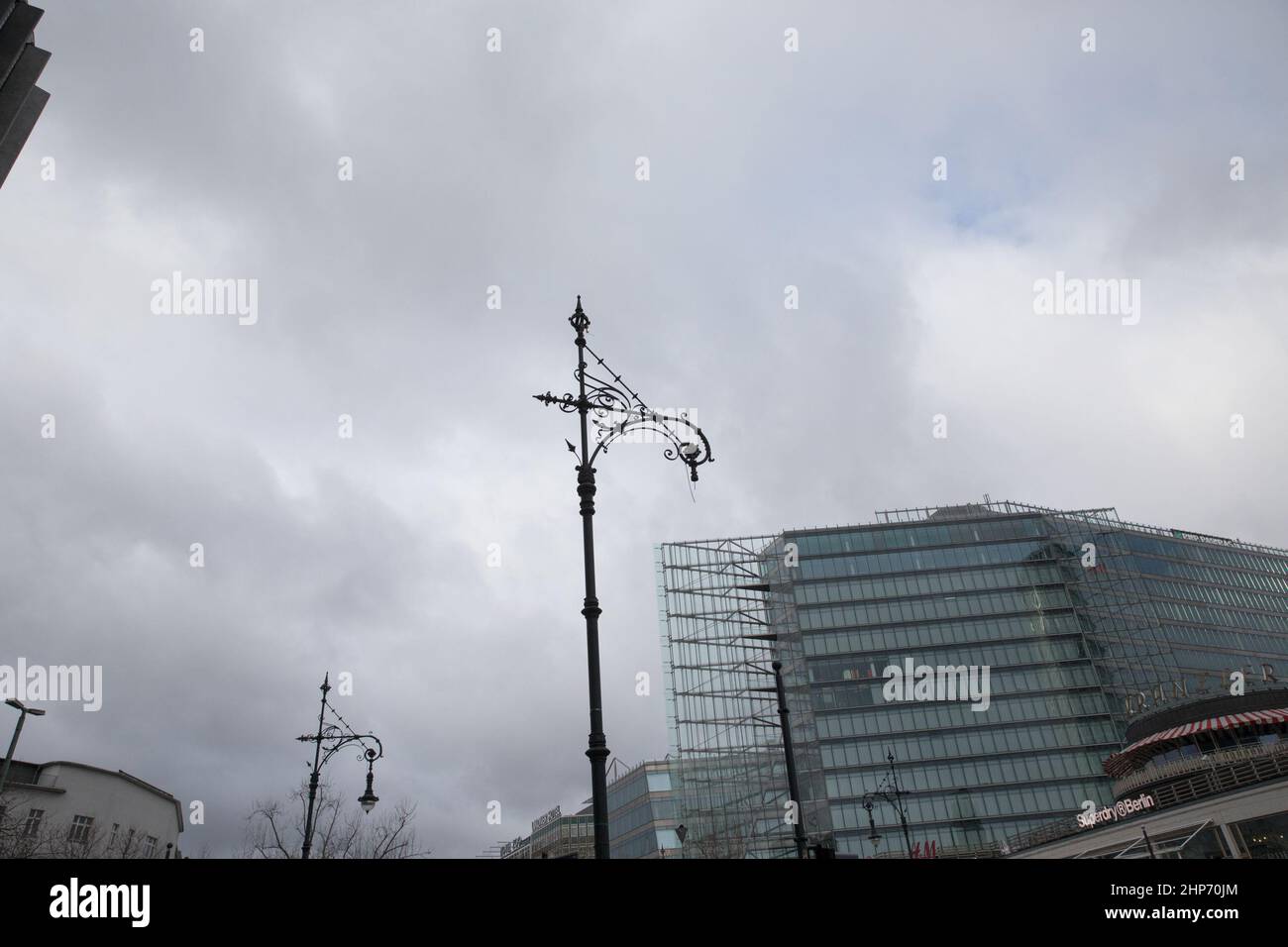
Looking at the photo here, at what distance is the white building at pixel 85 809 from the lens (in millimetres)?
63312

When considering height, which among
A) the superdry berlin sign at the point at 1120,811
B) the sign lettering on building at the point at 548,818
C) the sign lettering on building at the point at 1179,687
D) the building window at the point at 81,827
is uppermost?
the sign lettering on building at the point at 1179,687

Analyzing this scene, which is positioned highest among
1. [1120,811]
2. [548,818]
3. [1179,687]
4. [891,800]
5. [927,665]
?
[927,665]

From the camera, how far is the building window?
2618 inches

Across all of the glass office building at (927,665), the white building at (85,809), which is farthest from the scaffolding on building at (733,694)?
the white building at (85,809)

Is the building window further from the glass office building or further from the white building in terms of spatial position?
the glass office building

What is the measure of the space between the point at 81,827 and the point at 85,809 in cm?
169

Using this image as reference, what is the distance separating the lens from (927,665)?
297 ft

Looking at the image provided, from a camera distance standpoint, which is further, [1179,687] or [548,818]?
[548,818]

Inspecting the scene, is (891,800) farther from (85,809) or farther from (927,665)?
(85,809)

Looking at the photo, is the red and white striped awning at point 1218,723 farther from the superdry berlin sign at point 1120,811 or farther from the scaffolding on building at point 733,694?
the scaffolding on building at point 733,694

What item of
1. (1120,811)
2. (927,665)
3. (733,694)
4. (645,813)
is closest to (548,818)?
(645,813)

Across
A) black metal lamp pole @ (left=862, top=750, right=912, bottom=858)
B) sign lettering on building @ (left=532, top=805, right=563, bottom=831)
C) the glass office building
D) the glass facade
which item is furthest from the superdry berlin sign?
sign lettering on building @ (left=532, top=805, right=563, bottom=831)
